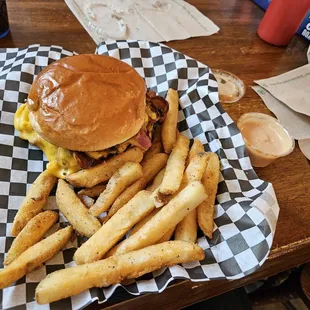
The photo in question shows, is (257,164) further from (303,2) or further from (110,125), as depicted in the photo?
(303,2)

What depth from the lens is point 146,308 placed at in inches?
46.3

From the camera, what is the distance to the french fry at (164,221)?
1140 mm

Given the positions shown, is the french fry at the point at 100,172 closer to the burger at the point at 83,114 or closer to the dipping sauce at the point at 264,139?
the burger at the point at 83,114

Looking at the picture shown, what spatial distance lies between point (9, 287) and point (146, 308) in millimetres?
439

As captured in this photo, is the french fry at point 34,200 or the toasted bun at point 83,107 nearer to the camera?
the french fry at point 34,200

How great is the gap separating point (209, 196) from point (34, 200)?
65 centimetres

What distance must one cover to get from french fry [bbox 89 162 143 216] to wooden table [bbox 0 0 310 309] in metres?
0.33

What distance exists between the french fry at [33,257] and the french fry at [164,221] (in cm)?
17

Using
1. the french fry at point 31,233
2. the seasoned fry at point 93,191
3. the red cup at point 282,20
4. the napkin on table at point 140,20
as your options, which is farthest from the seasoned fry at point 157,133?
the red cup at point 282,20

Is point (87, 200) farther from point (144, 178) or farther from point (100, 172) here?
point (144, 178)

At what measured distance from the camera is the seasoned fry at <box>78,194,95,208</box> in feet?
4.48

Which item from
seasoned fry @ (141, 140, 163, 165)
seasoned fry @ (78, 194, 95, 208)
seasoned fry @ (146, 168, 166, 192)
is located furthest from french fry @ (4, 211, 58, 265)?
seasoned fry @ (141, 140, 163, 165)

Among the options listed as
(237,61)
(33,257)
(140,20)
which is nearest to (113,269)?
(33,257)

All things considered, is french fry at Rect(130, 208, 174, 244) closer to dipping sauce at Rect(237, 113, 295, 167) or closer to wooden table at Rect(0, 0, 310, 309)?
wooden table at Rect(0, 0, 310, 309)
